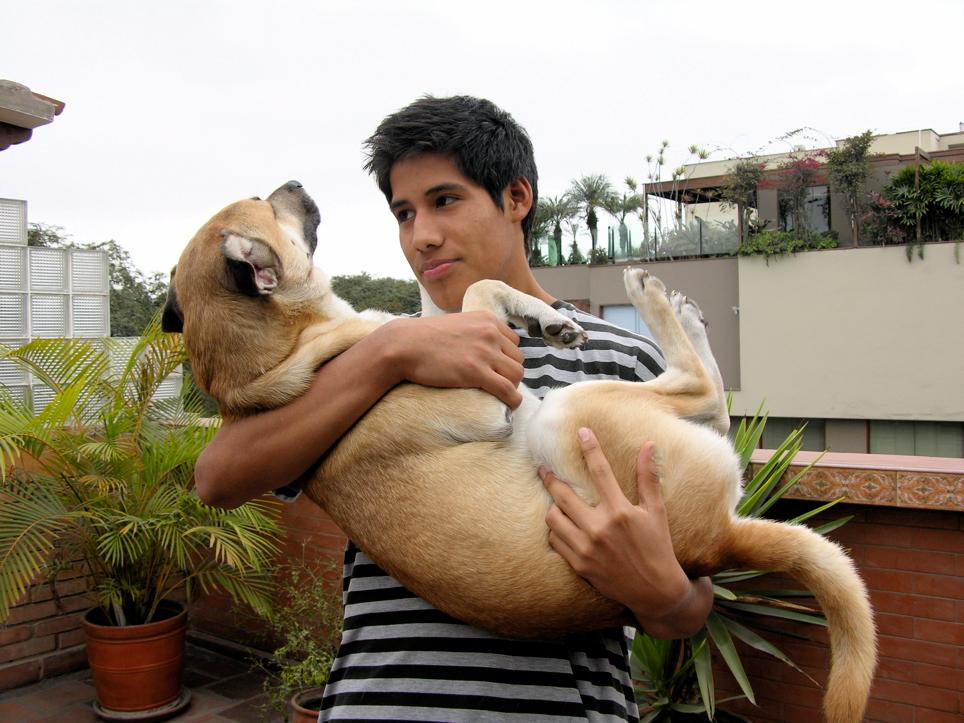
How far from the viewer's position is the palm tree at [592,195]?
27016 mm

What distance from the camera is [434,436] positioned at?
6.28ft

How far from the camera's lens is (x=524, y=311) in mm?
2156

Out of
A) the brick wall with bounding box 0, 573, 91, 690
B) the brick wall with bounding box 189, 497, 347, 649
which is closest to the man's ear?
the brick wall with bounding box 189, 497, 347, 649

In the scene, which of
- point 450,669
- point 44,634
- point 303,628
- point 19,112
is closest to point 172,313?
point 450,669

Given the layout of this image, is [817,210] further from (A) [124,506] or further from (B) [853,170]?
(A) [124,506]

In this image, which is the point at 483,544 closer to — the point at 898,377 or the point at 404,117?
the point at 404,117

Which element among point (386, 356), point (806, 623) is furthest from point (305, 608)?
point (386, 356)

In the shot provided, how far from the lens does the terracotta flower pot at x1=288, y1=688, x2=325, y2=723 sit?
471 cm

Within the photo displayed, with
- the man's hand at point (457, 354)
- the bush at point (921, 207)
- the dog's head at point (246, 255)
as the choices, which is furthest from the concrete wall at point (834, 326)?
the man's hand at point (457, 354)

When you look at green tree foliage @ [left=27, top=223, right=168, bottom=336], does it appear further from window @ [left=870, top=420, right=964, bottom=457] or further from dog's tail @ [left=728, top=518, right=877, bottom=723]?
window @ [left=870, top=420, right=964, bottom=457]

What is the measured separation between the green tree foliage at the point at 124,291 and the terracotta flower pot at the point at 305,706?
310cm

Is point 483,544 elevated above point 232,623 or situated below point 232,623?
above

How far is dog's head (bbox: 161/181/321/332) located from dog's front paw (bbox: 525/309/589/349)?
0.72 metres

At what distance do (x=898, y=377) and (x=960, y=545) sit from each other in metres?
21.7
